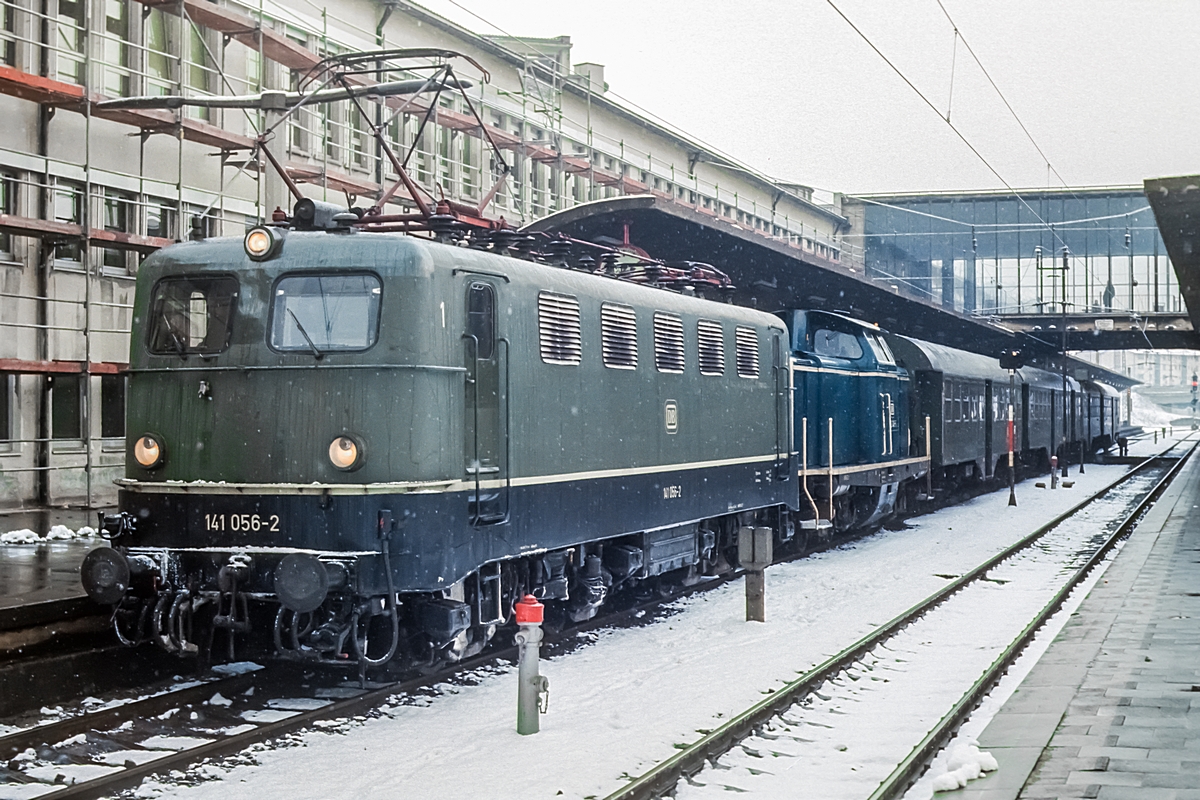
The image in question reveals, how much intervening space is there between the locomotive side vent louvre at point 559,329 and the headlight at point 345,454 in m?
2.06

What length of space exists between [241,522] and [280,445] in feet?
1.90

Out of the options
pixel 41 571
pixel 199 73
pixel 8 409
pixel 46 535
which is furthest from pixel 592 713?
pixel 199 73

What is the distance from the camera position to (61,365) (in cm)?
1766

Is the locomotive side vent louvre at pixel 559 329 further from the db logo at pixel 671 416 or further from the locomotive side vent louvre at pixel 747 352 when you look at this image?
the locomotive side vent louvre at pixel 747 352

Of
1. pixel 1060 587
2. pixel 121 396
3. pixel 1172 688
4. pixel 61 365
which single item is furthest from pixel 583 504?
pixel 121 396

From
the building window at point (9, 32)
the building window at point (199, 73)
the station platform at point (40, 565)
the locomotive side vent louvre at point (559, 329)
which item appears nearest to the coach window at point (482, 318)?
the locomotive side vent louvre at point (559, 329)

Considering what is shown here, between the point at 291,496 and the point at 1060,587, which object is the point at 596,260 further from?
the point at 1060,587

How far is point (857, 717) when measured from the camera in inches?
340

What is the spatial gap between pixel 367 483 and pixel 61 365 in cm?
1070

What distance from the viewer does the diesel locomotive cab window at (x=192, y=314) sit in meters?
9.21

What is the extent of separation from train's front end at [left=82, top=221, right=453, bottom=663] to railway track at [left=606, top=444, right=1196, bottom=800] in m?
2.46

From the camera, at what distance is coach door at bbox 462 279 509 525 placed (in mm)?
9320

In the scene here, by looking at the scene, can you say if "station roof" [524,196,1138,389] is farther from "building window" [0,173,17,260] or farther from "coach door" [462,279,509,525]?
"building window" [0,173,17,260]

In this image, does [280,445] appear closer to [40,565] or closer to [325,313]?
[325,313]
